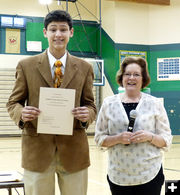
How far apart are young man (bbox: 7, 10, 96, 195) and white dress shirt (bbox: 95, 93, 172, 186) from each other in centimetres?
33

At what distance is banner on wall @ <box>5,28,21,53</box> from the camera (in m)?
14.2

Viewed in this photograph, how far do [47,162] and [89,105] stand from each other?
49 cm

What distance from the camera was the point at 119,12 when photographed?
1462cm

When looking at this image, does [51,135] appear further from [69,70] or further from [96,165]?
[96,165]

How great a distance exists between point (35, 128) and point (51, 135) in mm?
118

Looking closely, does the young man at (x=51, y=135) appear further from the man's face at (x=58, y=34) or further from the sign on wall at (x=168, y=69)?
the sign on wall at (x=168, y=69)

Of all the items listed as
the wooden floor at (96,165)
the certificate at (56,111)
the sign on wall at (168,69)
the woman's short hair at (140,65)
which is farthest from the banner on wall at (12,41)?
the certificate at (56,111)

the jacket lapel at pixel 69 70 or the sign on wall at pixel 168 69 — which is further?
the sign on wall at pixel 168 69

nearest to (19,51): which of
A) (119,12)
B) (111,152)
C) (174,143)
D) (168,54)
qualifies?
(119,12)

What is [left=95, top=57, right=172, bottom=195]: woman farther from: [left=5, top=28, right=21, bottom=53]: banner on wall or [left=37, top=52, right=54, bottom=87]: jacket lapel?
[left=5, top=28, right=21, bottom=53]: banner on wall

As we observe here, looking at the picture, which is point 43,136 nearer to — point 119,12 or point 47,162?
point 47,162

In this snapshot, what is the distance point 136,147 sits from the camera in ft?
9.02

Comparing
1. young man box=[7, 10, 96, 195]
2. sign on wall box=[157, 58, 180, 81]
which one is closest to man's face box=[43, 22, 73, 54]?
young man box=[7, 10, 96, 195]

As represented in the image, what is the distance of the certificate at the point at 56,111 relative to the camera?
7.86ft
